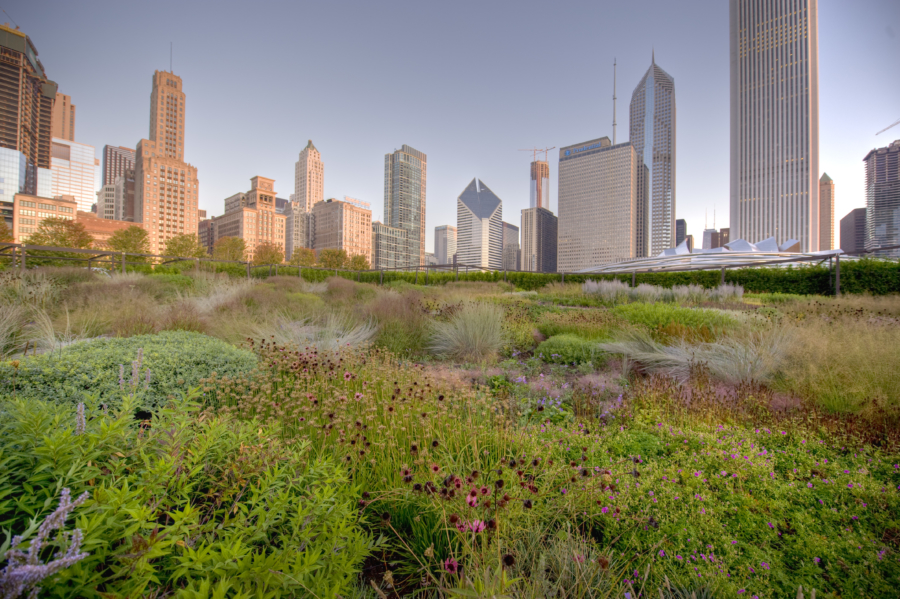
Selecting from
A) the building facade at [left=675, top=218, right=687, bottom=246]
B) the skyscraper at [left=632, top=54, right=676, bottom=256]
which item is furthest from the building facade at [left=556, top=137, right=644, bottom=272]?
the building facade at [left=675, top=218, right=687, bottom=246]

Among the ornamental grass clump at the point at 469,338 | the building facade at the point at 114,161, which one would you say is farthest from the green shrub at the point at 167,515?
the building facade at the point at 114,161

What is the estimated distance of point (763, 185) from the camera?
77.0 metres

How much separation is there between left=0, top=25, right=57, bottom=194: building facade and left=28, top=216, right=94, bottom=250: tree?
7246 cm

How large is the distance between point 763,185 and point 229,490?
337ft

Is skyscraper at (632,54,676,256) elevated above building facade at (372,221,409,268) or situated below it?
above

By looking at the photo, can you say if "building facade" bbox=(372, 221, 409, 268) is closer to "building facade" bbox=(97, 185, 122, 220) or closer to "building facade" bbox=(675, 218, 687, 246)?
"building facade" bbox=(97, 185, 122, 220)

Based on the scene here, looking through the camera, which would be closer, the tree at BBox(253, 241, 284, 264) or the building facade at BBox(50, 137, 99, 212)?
the tree at BBox(253, 241, 284, 264)

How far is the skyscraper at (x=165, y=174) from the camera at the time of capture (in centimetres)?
10038

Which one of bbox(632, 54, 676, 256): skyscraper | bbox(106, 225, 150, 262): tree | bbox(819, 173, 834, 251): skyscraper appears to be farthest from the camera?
bbox(632, 54, 676, 256): skyscraper

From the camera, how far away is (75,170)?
132 m

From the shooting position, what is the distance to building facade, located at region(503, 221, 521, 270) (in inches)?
6914

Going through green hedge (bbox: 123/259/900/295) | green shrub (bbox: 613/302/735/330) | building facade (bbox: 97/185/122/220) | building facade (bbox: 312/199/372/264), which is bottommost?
green shrub (bbox: 613/302/735/330)

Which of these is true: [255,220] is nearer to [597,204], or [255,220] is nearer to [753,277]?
[597,204]

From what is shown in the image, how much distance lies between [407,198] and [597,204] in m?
70.4
